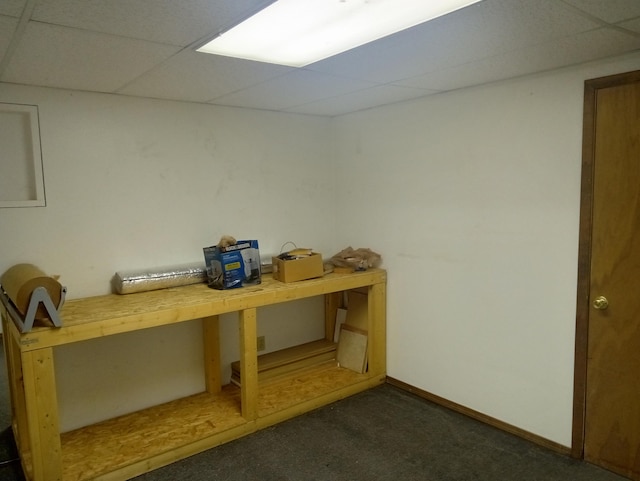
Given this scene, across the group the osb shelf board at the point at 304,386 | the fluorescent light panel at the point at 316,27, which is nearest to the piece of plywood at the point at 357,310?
the osb shelf board at the point at 304,386

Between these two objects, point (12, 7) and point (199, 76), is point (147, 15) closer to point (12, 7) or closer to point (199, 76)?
point (12, 7)

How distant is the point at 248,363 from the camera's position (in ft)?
9.44

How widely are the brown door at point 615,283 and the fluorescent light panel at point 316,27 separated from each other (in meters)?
1.27

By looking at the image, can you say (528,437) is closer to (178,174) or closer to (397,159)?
(397,159)

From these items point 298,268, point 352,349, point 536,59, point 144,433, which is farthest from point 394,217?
point 144,433

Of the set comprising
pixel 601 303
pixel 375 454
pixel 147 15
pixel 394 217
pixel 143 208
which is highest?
pixel 147 15

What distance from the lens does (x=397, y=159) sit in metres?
3.47

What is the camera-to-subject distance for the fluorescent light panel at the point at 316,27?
1700 millimetres

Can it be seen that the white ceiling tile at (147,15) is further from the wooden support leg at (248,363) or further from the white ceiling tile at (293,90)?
the wooden support leg at (248,363)

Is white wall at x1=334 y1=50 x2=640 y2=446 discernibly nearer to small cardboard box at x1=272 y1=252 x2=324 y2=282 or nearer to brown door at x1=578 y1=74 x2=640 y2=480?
brown door at x1=578 y1=74 x2=640 y2=480

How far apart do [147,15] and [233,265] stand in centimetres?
164

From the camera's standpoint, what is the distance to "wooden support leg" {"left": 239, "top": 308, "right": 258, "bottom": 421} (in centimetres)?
285

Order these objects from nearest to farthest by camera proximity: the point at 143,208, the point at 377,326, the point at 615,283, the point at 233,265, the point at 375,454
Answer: the point at 615,283
the point at 375,454
the point at 233,265
the point at 143,208
the point at 377,326

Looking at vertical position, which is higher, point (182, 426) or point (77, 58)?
point (77, 58)
